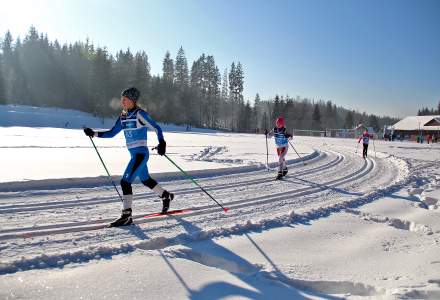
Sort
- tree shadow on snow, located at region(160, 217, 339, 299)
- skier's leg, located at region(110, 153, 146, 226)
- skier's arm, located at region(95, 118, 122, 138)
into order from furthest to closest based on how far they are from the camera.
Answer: skier's arm, located at region(95, 118, 122, 138) → skier's leg, located at region(110, 153, 146, 226) → tree shadow on snow, located at region(160, 217, 339, 299)

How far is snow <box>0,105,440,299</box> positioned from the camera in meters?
3.36

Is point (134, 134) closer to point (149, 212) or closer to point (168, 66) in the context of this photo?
point (149, 212)

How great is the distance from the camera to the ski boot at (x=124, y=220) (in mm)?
5348

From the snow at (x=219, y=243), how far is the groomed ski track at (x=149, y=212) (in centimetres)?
2

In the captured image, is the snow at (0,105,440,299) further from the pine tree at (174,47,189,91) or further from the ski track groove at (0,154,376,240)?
the pine tree at (174,47,189,91)

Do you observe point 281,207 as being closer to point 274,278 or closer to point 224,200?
point 224,200

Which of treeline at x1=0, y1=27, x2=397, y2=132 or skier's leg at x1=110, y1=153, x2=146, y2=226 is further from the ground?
treeline at x1=0, y1=27, x2=397, y2=132

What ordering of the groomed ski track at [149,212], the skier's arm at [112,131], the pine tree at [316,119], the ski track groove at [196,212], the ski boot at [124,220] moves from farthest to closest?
1. the pine tree at [316,119]
2. the skier's arm at [112,131]
3. the ski boot at [124,220]
4. the ski track groove at [196,212]
5. the groomed ski track at [149,212]

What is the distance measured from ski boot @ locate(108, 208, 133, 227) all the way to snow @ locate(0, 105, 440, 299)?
212 millimetres

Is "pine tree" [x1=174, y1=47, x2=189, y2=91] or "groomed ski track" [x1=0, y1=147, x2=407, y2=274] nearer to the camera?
"groomed ski track" [x1=0, y1=147, x2=407, y2=274]

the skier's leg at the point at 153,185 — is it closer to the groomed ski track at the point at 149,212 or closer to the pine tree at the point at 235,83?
the groomed ski track at the point at 149,212

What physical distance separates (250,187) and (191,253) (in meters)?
5.09

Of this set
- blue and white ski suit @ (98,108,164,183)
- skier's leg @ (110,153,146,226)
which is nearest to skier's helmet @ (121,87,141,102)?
blue and white ski suit @ (98,108,164,183)

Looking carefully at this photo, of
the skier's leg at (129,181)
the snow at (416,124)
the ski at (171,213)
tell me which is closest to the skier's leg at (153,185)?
the ski at (171,213)
